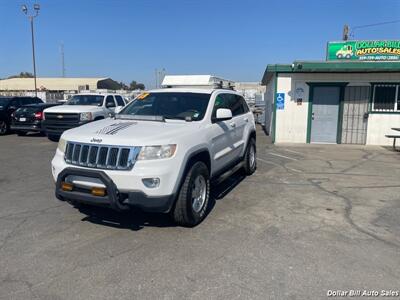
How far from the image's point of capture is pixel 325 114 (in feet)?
43.7

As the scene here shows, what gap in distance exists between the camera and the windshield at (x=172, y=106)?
542 centimetres

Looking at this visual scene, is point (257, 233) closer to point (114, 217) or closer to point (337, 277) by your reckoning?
point (337, 277)

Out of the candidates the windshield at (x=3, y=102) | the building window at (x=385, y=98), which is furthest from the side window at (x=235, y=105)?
the windshield at (x=3, y=102)

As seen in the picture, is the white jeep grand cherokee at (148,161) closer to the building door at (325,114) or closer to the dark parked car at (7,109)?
the building door at (325,114)

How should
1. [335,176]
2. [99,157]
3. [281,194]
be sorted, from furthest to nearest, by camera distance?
[335,176] < [281,194] < [99,157]

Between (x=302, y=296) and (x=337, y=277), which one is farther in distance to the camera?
(x=337, y=277)

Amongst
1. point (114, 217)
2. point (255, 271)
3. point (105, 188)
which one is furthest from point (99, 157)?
point (255, 271)

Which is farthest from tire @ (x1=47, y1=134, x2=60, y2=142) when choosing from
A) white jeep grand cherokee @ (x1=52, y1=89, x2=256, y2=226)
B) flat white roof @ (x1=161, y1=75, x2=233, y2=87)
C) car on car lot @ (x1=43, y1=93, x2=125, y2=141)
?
white jeep grand cherokee @ (x1=52, y1=89, x2=256, y2=226)

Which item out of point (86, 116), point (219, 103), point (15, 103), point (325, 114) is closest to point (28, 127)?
point (15, 103)

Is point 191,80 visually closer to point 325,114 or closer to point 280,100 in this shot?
point 280,100

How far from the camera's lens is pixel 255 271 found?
3.59 m

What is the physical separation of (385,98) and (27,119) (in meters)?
14.4

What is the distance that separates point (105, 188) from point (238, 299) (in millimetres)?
1944

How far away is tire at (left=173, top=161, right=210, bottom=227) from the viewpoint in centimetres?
445
